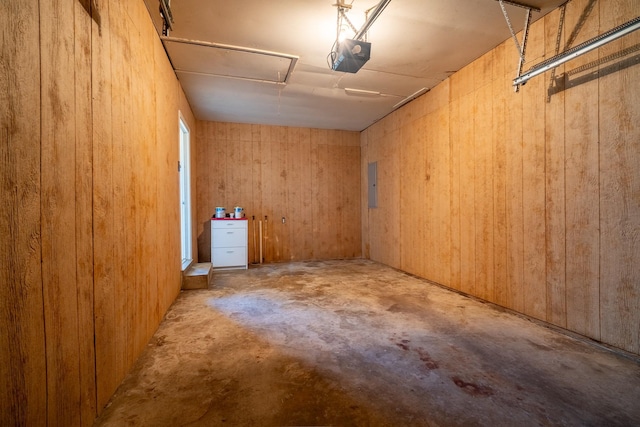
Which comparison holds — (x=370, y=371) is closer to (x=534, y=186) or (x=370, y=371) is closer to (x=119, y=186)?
(x=119, y=186)

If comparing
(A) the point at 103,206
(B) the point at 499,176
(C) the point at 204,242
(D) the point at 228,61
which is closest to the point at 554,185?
(B) the point at 499,176

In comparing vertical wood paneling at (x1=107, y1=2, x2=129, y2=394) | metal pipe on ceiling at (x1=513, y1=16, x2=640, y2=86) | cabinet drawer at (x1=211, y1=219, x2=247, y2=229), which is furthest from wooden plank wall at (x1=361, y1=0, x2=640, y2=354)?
vertical wood paneling at (x1=107, y1=2, x2=129, y2=394)

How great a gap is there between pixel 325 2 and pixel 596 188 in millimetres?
2706

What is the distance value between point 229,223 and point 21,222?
418 cm

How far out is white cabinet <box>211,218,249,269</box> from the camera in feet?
16.7

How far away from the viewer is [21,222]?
0.99 meters

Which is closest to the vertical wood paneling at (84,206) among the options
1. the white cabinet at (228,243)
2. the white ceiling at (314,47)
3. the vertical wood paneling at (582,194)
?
the white ceiling at (314,47)

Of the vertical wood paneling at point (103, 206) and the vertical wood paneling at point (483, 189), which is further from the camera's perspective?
the vertical wood paneling at point (483, 189)

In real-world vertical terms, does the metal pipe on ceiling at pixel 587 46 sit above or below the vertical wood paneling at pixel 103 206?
→ above

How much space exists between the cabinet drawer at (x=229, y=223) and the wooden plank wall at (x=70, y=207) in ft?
9.21

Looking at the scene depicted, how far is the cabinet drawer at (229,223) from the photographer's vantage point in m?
5.06

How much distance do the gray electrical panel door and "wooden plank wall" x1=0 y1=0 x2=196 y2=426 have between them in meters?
4.39

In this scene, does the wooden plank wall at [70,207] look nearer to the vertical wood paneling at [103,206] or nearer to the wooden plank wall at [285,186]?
the vertical wood paneling at [103,206]

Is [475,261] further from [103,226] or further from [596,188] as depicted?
[103,226]
